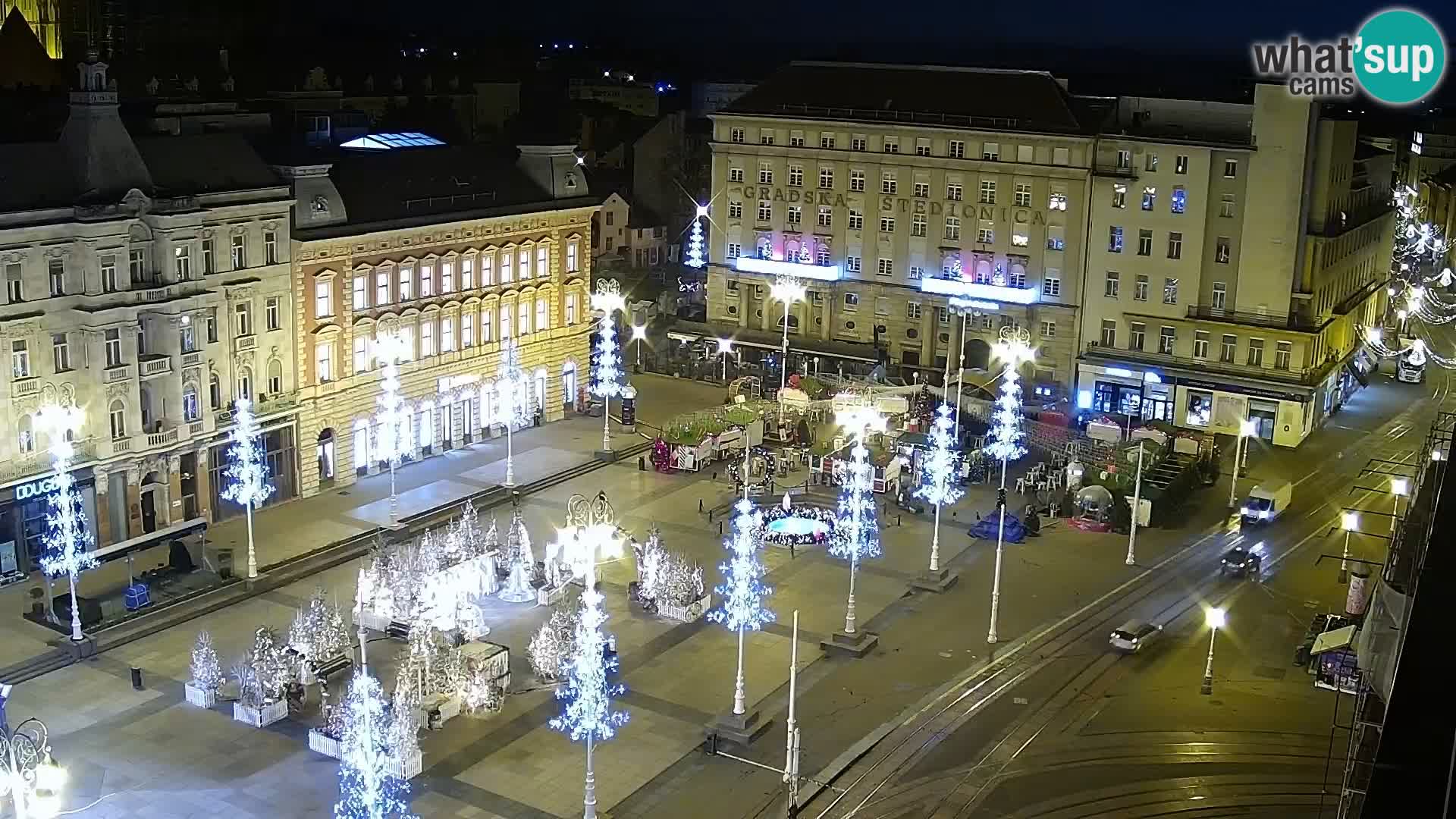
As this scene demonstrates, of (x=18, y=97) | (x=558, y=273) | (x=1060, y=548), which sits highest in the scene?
(x=18, y=97)

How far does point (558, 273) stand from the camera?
257ft

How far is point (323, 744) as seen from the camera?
41938 mm

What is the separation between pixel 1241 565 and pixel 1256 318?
24430mm

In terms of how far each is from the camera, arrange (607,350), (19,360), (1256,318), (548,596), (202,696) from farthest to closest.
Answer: (1256,318) < (607,350) < (548,596) < (19,360) < (202,696)

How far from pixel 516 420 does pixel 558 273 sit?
820cm

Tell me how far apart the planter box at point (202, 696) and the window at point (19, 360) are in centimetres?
1585

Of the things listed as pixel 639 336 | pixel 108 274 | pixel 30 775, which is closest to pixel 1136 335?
pixel 639 336

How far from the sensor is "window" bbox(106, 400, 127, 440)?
5616cm

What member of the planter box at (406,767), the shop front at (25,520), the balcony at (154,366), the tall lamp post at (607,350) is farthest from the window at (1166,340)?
the shop front at (25,520)

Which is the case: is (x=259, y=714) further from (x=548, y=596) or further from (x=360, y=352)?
(x=360, y=352)

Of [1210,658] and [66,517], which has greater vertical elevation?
[66,517]

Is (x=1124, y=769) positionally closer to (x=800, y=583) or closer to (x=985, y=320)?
(x=800, y=583)

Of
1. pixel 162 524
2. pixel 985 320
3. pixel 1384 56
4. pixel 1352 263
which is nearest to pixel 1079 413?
pixel 985 320

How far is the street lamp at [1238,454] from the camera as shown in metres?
69.6
